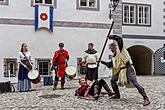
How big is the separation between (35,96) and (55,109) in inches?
100

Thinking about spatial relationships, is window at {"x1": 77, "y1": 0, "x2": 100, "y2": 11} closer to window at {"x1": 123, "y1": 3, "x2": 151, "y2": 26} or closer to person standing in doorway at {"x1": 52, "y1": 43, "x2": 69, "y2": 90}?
person standing in doorway at {"x1": 52, "y1": 43, "x2": 69, "y2": 90}

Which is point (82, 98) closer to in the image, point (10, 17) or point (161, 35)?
point (10, 17)

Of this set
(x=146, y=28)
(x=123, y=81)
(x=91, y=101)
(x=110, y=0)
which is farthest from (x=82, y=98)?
(x=146, y=28)

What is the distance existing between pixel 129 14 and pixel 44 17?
8.85 m

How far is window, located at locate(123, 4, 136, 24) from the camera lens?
80.7 ft

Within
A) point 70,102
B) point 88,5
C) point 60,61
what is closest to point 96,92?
point 70,102

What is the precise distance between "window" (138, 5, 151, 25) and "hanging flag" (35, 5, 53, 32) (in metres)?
8.96

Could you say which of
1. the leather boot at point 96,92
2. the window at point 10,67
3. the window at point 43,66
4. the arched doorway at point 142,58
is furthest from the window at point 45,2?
the arched doorway at point 142,58

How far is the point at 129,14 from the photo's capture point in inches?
972

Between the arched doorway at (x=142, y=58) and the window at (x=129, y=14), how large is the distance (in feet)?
6.20

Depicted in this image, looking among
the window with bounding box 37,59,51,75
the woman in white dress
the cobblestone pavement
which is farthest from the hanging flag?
the cobblestone pavement

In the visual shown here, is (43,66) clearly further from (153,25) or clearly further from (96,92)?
(153,25)

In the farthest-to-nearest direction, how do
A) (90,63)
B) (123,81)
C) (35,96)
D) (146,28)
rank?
(146,28)
(90,63)
(35,96)
(123,81)

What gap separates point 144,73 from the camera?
26.2m
